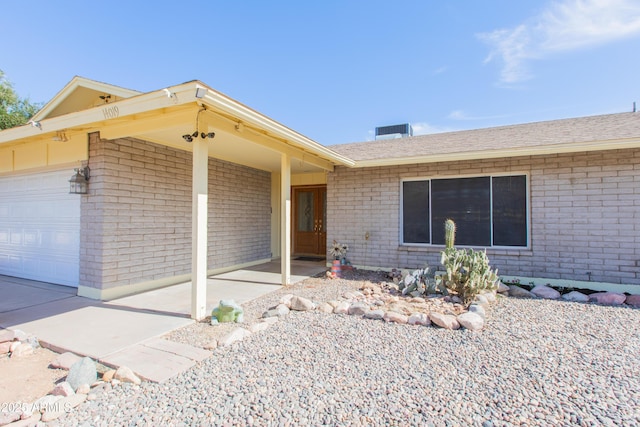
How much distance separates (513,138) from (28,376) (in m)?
9.01

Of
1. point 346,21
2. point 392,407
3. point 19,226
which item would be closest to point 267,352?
point 392,407

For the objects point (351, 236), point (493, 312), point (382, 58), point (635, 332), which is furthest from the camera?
point (382, 58)

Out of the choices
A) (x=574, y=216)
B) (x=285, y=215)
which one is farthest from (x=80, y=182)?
(x=574, y=216)

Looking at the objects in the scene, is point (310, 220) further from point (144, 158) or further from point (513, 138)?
point (513, 138)

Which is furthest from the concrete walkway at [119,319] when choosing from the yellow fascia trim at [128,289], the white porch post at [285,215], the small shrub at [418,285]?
the small shrub at [418,285]

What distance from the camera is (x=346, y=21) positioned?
9016 mm

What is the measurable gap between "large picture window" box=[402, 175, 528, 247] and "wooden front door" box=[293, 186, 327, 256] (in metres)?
3.57

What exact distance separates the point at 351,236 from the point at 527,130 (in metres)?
5.20

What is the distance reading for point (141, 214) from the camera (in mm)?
5848

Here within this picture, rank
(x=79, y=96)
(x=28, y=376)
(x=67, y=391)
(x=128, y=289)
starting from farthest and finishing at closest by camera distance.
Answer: (x=79, y=96) < (x=128, y=289) < (x=28, y=376) < (x=67, y=391)

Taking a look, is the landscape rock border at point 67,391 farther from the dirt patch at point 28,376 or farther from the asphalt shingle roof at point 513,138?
the asphalt shingle roof at point 513,138

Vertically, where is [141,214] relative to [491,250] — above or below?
above

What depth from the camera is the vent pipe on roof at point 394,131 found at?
Answer: 1327 cm

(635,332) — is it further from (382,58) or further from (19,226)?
(19,226)
